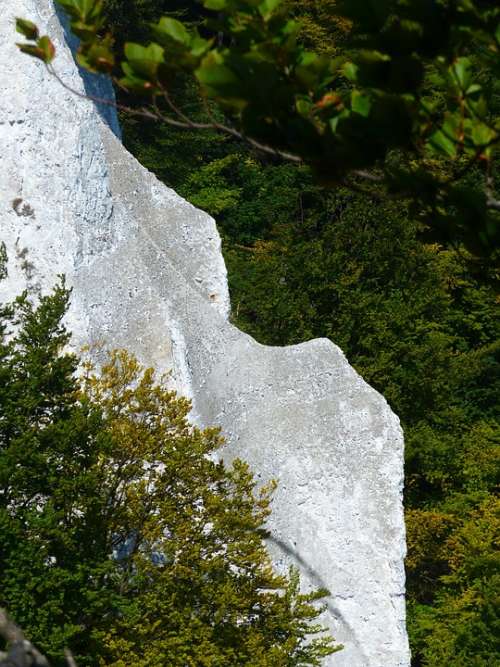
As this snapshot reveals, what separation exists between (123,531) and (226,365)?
3.00 metres

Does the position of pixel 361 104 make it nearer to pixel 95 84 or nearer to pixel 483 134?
pixel 483 134

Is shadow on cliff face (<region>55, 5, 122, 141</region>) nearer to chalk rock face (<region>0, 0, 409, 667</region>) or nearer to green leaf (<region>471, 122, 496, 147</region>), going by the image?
chalk rock face (<region>0, 0, 409, 667</region>)

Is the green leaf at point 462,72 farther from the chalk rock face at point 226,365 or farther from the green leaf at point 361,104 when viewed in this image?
the chalk rock face at point 226,365

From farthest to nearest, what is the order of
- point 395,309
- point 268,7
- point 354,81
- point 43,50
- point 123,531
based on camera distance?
point 395,309 → point 123,531 → point 43,50 → point 354,81 → point 268,7

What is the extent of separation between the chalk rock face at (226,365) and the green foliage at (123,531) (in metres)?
0.72

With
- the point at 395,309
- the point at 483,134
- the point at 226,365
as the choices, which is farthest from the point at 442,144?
the point at 395,309

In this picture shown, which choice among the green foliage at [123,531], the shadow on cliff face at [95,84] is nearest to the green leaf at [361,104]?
the green foliage at [123,531]

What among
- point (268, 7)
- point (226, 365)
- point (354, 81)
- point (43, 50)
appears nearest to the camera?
point (268, 7)

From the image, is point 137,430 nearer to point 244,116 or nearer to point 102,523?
point 102,523

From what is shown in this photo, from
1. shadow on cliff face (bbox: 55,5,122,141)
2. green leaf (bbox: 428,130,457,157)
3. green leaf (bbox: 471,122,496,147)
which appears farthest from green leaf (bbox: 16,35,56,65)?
shadow on cliff face (bbox: 55,5,122,141)

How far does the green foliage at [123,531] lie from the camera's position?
36.2ft

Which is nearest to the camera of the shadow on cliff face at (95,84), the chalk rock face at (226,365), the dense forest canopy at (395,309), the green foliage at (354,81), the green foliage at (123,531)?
the green foliage at (354,81)

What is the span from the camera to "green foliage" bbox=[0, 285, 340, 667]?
Answer: 36.2 feet

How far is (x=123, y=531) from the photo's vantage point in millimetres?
12203
